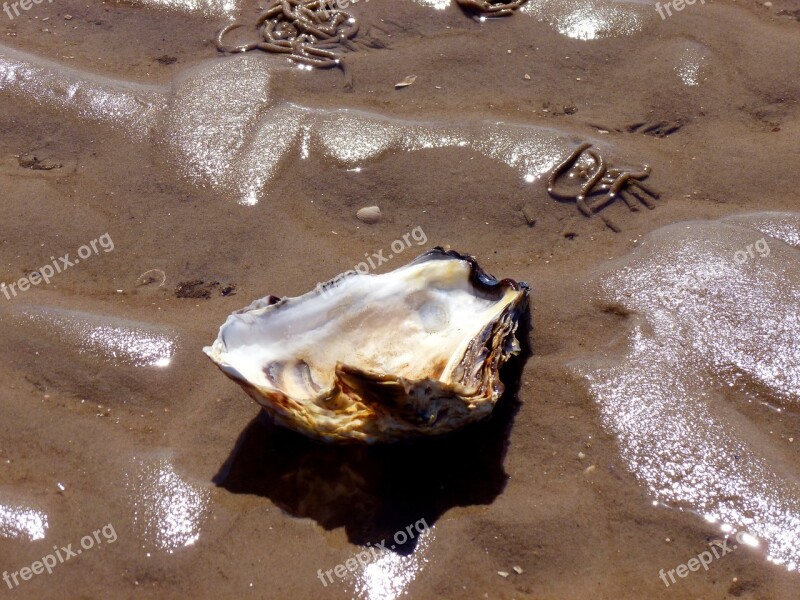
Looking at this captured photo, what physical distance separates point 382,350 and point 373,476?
581mm

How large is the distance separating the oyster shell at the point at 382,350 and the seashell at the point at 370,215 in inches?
23.6

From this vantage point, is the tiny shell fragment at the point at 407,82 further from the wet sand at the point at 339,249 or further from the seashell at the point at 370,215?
the seashell at the point at 370,215

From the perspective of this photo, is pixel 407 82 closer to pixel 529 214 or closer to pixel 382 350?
pixel 529 214

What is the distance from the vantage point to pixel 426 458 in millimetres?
2994

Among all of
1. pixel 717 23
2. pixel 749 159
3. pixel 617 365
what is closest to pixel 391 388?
pixel 617 365

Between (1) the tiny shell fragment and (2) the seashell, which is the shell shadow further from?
(1) the tiny shell fragment

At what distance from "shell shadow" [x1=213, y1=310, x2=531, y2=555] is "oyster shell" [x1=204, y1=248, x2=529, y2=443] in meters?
0.17

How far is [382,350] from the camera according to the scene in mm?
3266

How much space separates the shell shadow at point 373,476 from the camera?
288cm

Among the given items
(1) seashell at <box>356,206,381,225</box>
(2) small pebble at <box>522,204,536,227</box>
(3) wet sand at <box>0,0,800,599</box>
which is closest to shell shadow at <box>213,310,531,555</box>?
(3) wet sand at <box>0,0,800,599</box>

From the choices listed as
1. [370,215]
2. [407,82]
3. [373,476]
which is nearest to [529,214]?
[370,215]

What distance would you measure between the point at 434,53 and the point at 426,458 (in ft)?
9.21

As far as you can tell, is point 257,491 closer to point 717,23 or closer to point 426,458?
point 426,458

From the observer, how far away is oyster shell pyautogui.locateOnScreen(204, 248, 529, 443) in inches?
110
